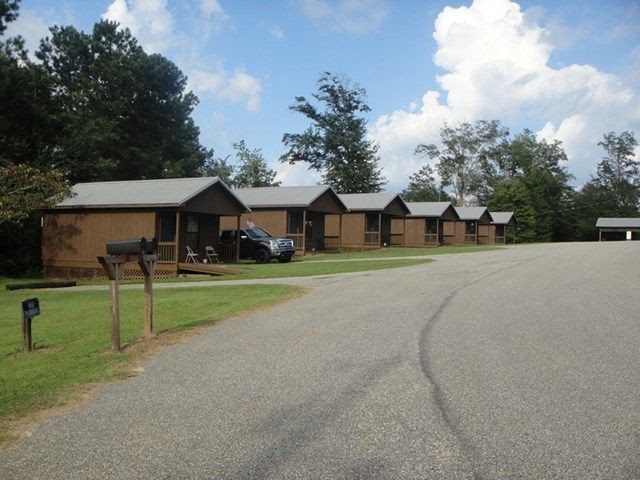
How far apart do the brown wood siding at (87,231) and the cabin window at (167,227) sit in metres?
0.86

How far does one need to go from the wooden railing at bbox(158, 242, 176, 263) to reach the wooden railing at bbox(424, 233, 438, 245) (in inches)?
1155

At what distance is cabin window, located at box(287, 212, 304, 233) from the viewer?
34312 millimetres

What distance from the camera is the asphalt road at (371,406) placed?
421 centimetres

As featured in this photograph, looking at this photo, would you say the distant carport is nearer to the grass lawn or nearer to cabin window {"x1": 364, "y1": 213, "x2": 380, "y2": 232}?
cabin window {"x1": 364, "y1": 213, "x2": 380, "y2": 232}

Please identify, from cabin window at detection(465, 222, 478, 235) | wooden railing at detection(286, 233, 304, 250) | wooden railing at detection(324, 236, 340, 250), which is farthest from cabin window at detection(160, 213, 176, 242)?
→ cabin window at detection(465, 222, 478, 235)

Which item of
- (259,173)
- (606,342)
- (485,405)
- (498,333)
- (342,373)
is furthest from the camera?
(259,173)

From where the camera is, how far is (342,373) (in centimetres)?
669

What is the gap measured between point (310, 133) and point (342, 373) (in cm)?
6458

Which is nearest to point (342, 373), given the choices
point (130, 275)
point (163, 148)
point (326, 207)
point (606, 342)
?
point (606, 342)

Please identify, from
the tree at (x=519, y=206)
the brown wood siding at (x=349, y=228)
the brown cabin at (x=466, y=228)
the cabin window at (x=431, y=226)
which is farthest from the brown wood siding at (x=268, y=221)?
the tree at (x=519, y=206)

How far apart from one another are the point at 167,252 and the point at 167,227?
1.27m

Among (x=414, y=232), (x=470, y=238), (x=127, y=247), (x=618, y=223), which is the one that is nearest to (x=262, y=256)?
(x=127, y=247)

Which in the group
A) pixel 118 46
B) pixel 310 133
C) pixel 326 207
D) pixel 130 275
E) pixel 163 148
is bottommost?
pixel 130 275

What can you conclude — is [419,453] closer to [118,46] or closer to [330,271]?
[330,271]
